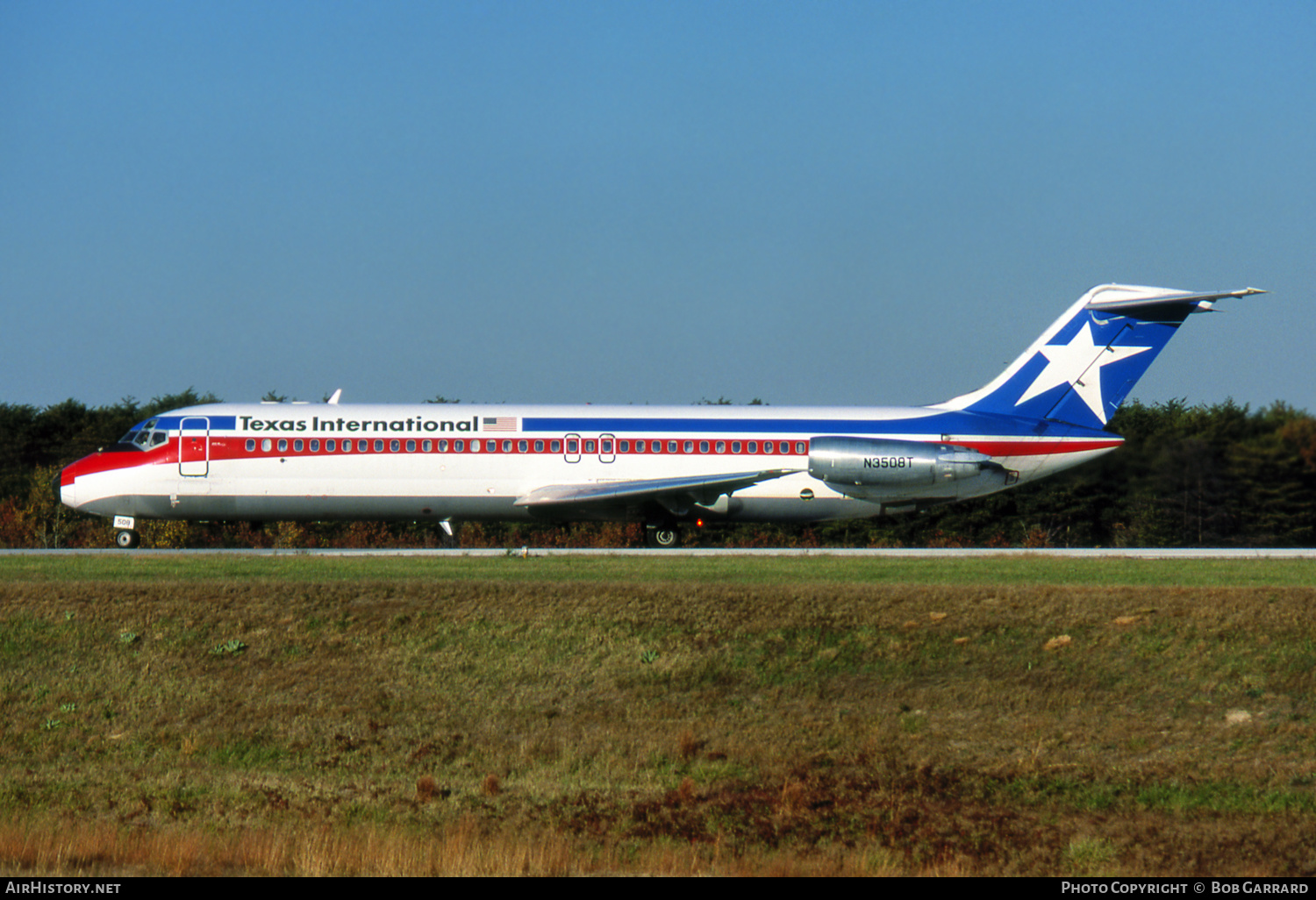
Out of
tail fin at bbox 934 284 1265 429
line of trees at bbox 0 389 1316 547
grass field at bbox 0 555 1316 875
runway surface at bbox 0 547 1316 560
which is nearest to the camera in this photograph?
grass field at bbox 0 555 1316 875

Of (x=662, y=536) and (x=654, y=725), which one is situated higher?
(x=662, y=536)

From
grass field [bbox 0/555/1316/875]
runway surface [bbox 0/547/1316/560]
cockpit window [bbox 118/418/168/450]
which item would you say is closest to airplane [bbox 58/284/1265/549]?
cockpit window [bbox 118/418/168/450]

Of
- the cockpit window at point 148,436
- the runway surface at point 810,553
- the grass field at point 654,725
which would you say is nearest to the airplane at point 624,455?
the cockpit window at point 148,436

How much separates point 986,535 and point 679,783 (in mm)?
27855

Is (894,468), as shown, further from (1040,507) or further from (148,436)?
(148,436)

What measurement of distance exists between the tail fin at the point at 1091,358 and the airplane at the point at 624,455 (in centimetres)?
5

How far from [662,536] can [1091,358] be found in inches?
480

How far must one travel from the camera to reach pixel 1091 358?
3375 centimetres

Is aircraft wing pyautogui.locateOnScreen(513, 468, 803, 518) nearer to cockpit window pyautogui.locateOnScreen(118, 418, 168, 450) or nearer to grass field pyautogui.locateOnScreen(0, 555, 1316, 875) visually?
cockpit window pyautogui.locateOnScreen(118, 418, 168, 450)

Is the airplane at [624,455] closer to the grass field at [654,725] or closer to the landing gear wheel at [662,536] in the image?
the landing gear wheel at [662,536]

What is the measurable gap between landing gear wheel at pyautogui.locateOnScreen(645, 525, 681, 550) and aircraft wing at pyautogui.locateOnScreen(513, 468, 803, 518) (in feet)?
2.53

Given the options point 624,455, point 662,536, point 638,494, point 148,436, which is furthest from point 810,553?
point 148,436

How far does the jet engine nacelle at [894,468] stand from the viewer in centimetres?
3272

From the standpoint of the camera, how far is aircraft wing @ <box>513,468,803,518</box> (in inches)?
1271
